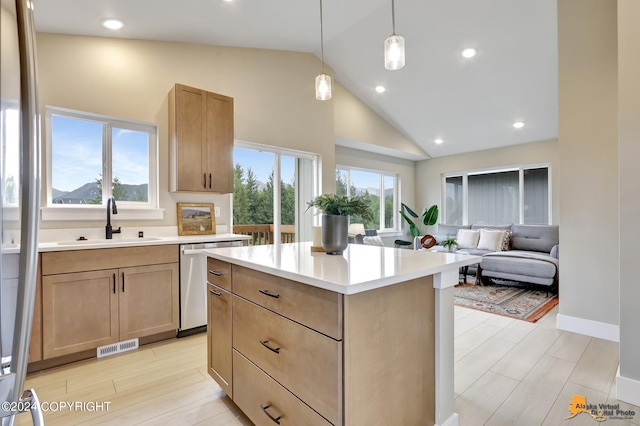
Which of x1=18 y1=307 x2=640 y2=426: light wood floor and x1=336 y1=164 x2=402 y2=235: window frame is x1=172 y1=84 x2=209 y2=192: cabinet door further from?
x1=336 y1=164 x2=402 y2=235: window frame

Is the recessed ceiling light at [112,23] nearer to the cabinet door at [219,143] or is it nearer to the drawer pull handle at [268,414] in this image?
the cabinet door at [219,143]

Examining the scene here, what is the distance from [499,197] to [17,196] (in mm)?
7473

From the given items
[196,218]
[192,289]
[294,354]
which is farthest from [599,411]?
[196,218]

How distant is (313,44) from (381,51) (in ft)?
3.10

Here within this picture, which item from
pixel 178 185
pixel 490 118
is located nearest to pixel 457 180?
pixel 490 118

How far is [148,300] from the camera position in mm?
2748

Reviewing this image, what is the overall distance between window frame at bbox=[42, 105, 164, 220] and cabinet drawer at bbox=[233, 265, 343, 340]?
1.99 meters

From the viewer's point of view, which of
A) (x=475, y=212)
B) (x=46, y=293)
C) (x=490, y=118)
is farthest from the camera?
(x=475, y=212)

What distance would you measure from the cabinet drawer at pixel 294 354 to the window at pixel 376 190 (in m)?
4.90

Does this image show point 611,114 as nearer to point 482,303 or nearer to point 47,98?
point 482,303

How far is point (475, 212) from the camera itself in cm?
701

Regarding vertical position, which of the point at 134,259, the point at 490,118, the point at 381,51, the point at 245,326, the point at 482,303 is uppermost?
the point at 381,51

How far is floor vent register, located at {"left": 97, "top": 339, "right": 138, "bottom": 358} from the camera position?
257cm

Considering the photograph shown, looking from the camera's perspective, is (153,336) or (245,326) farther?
(153,336)
